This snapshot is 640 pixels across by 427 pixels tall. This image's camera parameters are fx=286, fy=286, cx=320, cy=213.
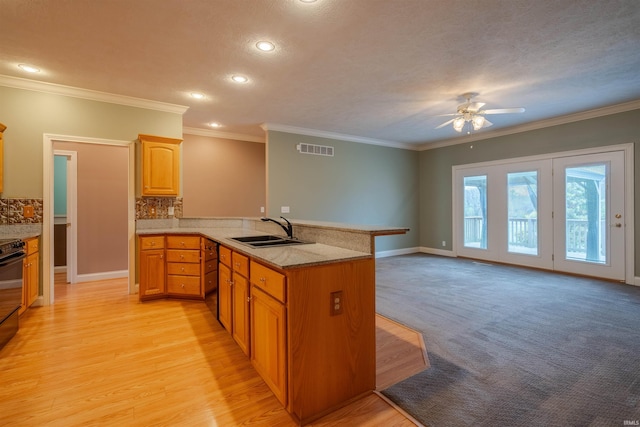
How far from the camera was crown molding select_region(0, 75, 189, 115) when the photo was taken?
335 cm

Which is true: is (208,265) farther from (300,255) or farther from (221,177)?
(221,177)

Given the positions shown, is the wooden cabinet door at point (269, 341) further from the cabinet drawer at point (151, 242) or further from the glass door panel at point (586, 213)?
the glass door panel at point (586, 213)

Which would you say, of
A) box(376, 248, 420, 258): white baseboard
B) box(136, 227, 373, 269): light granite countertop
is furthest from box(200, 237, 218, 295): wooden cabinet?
box(376, 248, 420, 258): white baseboard

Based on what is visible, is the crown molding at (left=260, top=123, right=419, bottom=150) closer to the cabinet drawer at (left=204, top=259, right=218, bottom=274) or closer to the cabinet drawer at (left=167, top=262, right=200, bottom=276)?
the cabinet drawer at (left=204, top=259, right=218, bottom=274)

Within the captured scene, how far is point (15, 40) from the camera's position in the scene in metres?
2.58

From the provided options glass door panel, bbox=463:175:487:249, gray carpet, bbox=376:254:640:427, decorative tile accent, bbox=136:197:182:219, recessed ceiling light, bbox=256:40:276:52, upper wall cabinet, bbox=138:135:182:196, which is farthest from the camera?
glass door panel, bbox=463:175:487:249

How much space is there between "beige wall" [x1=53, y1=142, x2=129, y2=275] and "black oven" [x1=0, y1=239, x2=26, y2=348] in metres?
2.14

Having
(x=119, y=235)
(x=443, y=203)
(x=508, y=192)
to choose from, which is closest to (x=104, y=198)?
(x=119, y=235)

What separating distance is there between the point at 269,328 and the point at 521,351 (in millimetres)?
2130

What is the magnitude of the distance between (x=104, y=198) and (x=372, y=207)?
5219mm

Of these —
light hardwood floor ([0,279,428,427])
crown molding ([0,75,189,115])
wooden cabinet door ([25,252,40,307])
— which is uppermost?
crown molding ([0,75,189,115])

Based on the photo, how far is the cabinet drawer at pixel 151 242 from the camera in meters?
3.66

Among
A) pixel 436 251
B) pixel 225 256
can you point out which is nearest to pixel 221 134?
pixel 225 256

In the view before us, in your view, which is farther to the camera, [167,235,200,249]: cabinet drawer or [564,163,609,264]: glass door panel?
[564,163,609,264]: glass door panel
